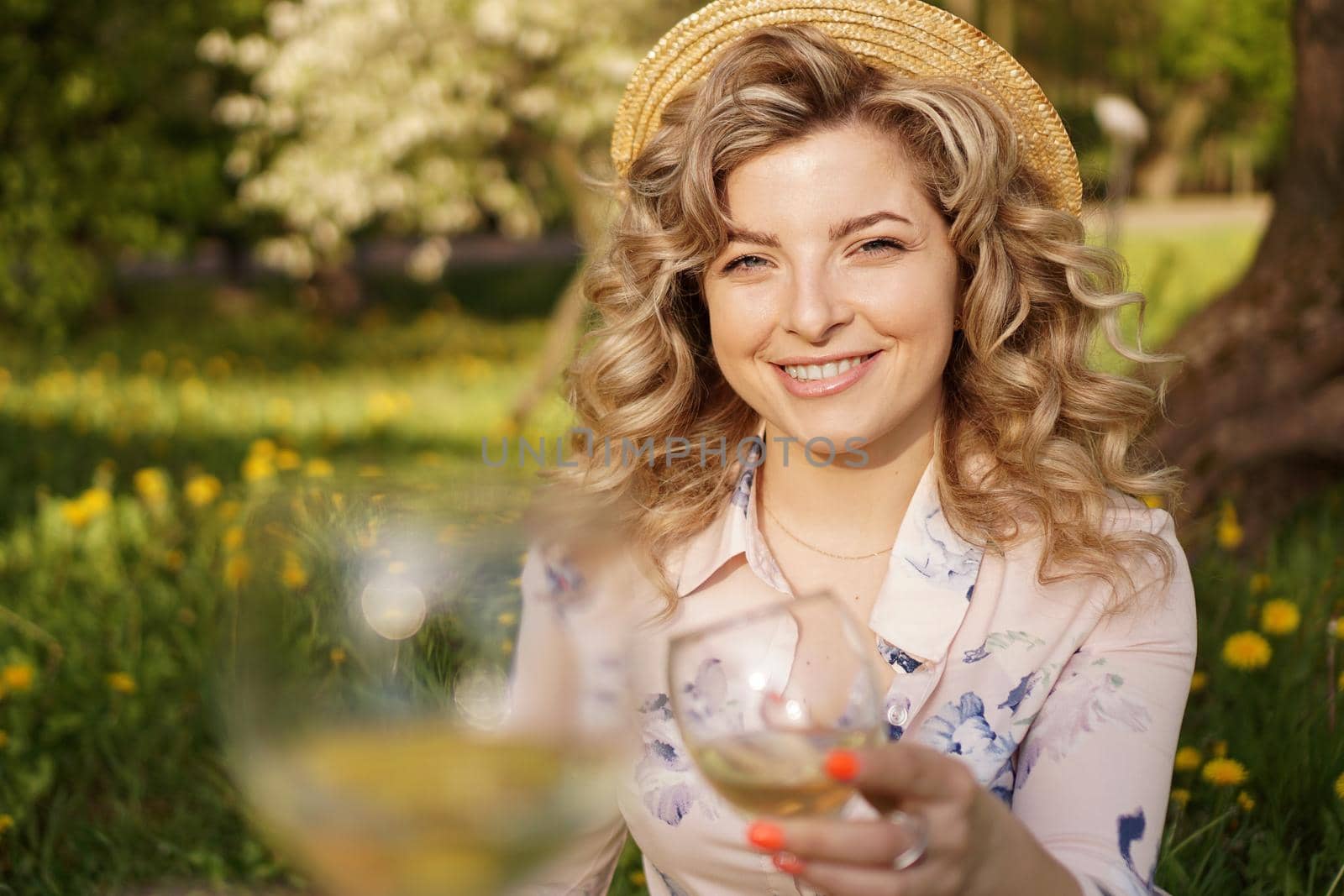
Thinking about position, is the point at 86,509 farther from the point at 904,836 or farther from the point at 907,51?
the point at 904,836

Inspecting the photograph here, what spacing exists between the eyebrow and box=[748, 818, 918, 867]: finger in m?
0.92

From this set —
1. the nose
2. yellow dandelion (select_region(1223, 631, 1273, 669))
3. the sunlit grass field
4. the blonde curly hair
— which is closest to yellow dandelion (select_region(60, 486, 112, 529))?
the sunlit grass field

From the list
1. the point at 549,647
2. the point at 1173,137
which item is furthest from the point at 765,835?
the point at 1173,137

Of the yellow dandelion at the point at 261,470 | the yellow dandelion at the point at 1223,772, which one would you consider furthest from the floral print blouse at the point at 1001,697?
the yellow dandelion at the point at 261,470

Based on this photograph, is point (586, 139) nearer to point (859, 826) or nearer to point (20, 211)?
point (20, 211)

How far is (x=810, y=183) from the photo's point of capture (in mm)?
1673

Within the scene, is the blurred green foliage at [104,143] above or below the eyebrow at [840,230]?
below

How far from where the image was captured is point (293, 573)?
0.85 meters

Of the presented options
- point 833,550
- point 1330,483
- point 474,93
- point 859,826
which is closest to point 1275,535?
point 1330,483

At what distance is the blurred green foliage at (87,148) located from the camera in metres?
8.26

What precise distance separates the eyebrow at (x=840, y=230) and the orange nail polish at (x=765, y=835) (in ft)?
3.08

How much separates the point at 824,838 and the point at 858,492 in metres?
1.01

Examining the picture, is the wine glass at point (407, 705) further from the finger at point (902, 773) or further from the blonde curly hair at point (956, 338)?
the blonde curly hair at point (956, 338)

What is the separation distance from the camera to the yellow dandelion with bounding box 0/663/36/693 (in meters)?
2.72
